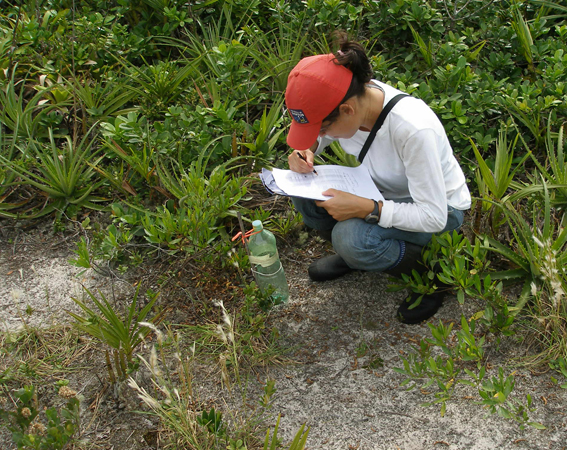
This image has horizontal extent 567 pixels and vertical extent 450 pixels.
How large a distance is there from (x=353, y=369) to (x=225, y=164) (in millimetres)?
1271

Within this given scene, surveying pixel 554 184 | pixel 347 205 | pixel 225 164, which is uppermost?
pixel 347 205

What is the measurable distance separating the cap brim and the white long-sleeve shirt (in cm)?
25

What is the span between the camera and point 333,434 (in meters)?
2.02

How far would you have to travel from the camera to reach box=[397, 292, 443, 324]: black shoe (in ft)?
7.80

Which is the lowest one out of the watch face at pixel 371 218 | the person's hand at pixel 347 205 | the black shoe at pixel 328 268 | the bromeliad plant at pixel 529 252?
the black shoe at pixel 328 268

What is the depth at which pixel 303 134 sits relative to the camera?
2.08 m

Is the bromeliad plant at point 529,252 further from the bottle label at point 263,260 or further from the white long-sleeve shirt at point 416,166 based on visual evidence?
the bottle label at point 263,260

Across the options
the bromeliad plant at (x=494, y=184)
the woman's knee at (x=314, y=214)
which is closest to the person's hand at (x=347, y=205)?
the woman's knee at (x=314, y=214)

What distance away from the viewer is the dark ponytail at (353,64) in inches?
76.1

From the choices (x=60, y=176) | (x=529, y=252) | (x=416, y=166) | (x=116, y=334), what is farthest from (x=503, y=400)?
(x=60, y=176)

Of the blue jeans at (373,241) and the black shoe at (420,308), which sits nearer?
the blue jeans at (373,241)

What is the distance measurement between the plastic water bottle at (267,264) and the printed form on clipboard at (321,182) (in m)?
0.25

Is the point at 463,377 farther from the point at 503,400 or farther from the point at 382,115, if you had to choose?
the point at 382,115

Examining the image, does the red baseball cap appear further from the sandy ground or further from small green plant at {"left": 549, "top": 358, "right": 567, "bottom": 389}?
small green plant at {"left": 549, "top": 358, "right": 567, "bottom": 389}
